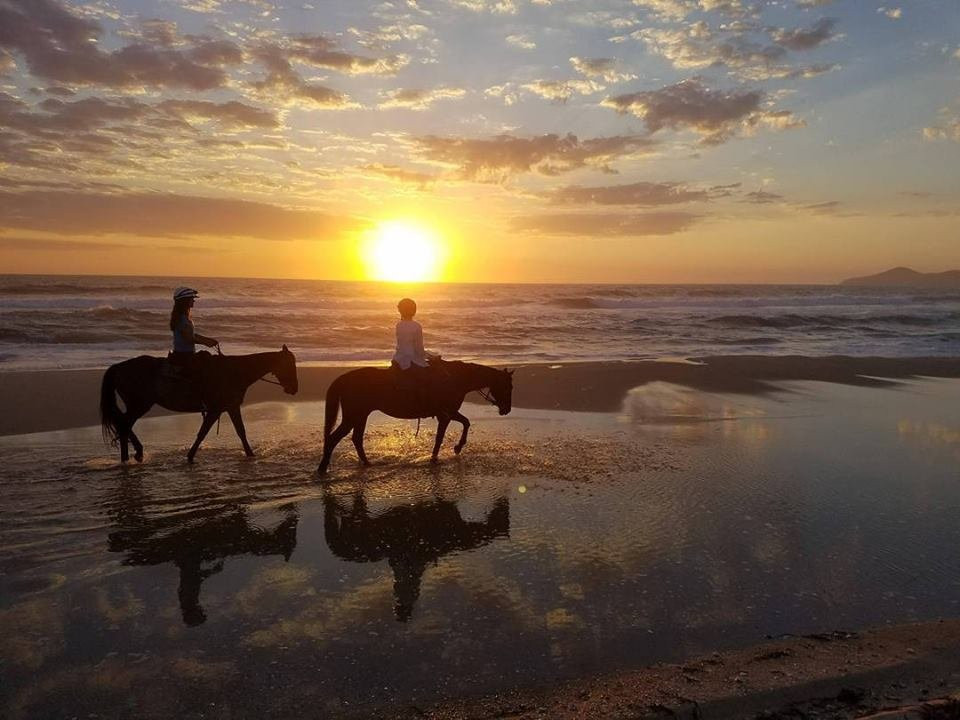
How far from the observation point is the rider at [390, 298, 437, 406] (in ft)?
30.3

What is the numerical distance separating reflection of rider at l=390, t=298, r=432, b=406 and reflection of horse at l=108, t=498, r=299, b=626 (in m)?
2.86

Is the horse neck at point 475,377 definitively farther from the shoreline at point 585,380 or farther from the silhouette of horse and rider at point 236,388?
the shoreline at point 585,380

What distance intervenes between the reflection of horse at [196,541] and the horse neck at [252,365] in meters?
3.19

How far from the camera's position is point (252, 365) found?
10.1 metres

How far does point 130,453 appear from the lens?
988cm

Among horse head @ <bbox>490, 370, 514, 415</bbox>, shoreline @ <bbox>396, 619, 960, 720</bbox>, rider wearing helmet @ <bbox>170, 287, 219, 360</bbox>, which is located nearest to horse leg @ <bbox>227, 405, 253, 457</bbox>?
rider wearing helmet @ <bbox>170, 287, 219, 360</bbox>

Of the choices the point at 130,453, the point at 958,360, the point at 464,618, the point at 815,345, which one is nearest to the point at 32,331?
the point at 130,453

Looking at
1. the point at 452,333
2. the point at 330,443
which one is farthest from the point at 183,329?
the point at 452,333

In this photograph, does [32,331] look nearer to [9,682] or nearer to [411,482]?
[411,482]

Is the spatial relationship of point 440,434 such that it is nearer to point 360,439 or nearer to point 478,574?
point 360,439

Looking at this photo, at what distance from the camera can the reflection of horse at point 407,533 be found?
5835 mm

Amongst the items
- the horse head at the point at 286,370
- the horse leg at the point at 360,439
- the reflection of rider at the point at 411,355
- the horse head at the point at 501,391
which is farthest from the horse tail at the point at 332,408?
the horse head at the point at 501,391

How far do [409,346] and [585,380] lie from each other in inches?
365

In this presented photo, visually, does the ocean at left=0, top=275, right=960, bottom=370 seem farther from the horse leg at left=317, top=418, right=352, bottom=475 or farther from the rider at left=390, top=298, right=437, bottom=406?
the horse leg at left=317, top=418, right=352, bottom=475
